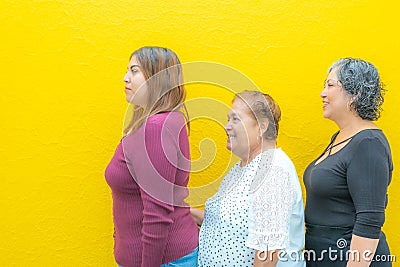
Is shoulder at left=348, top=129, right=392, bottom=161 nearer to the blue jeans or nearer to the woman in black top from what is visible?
the woman in black top

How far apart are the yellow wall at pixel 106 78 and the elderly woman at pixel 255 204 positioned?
1.50ft

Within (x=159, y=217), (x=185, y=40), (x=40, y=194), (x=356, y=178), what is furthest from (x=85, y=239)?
(x=356, y=178)

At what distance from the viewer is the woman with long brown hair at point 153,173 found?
6.54 ft

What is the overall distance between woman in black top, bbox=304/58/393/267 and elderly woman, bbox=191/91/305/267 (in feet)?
0.37

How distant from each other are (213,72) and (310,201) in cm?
80

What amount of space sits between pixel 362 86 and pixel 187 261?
99 centimetres

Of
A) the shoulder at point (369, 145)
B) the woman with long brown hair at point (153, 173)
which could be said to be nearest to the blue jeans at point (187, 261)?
the woman with long brown hair at point (153, 173)

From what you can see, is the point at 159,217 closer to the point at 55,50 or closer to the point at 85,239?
the point at 85,239

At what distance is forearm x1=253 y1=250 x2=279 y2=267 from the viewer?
1997mm

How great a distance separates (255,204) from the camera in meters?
2.04

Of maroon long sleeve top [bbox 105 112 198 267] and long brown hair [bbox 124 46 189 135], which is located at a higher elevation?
long brown hair [bbox 124 46 189 135]

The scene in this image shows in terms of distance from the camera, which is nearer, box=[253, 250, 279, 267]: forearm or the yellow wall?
box=[253, 250, 279, 267]: forearm

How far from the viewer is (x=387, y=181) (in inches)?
83.9

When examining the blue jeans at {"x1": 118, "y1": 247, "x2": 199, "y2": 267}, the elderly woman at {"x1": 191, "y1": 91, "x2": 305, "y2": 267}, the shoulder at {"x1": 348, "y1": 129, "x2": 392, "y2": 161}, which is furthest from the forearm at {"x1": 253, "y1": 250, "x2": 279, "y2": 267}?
the shoulder at {"x1": 348, "y1": 129, "x2": 392, "y2": 161}
